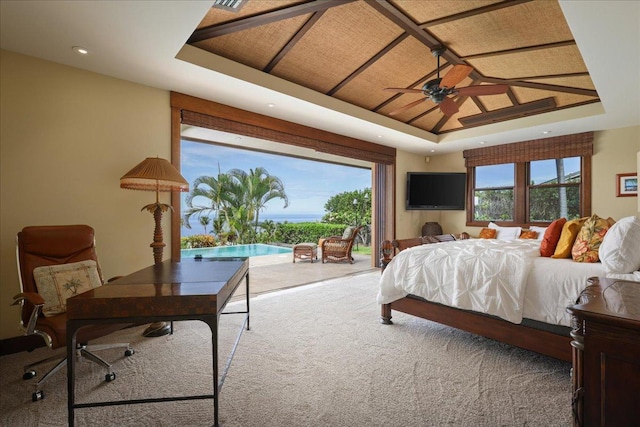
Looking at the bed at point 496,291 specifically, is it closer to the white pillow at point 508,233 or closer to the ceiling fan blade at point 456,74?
the ceiling fan blade at point 456,74

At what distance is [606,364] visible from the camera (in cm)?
96

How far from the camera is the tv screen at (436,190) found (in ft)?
21.0

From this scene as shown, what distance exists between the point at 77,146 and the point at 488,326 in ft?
13.4

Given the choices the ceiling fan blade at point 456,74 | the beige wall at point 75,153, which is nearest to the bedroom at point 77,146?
the beige wall at point 75,153

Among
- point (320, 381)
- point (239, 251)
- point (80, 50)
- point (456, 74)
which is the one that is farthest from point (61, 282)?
point (239, 251)

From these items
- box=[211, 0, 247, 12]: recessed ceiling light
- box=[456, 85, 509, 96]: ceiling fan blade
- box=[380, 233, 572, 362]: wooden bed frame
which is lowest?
box=[380, 233, 572, 362]: wooden bed frame

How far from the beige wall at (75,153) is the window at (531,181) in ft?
19.2

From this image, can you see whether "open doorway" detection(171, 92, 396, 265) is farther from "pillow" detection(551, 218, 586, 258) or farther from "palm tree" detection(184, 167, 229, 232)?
"palm tree" detection(184, 167, 229, 232)

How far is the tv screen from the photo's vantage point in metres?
6.39

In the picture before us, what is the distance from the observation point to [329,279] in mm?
5391

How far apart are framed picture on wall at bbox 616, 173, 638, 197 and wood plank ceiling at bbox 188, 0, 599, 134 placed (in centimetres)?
149

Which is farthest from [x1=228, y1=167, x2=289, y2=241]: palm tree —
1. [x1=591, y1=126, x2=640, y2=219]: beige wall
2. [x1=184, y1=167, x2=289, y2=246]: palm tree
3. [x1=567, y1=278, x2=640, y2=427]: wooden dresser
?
[x1=567, y1=278, x2=640, y2=427]: wooden dresser

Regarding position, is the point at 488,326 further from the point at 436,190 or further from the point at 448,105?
the point at 436,190

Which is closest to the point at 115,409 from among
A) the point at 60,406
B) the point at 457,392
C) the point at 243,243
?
→ the point at 60,406
